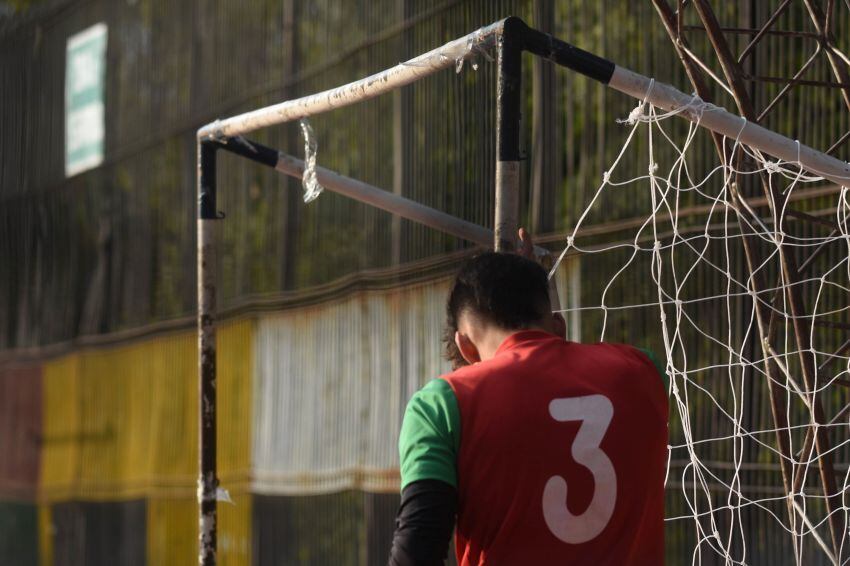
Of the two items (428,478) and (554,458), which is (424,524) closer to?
(428,478)

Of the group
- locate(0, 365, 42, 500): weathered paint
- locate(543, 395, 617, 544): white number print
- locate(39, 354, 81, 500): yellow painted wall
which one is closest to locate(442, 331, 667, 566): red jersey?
locate(543, 395, 617, 544): white number print

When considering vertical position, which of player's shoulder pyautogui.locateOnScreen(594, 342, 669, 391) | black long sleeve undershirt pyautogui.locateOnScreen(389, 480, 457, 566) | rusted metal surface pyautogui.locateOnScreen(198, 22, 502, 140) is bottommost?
black long sleeve undershirt pyautogui.locateOnScreen(389, 480, 457, 566)

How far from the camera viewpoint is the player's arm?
277 centimetres

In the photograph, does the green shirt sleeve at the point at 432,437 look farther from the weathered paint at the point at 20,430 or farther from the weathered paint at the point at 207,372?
the weathered paint at the point at 20,430

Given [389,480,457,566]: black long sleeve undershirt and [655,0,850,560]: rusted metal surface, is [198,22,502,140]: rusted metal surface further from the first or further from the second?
A: [389,480,457,566]: black long sleeve undershirt

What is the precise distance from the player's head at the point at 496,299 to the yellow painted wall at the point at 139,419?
22.1 feet

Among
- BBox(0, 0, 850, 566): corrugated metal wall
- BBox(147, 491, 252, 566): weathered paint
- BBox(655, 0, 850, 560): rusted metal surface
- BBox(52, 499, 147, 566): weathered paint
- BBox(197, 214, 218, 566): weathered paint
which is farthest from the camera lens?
BBox(52, 499, 147, 566): weathered paint

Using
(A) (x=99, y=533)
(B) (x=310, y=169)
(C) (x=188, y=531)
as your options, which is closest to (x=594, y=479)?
(B) (x=310, y=169)

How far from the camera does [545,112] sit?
6.94 m

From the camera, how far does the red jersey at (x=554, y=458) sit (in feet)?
9.40

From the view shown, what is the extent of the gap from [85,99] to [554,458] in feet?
36.2

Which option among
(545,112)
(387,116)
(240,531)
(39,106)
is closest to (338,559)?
(240,531)

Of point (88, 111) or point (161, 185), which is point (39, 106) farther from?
point (161, 185)

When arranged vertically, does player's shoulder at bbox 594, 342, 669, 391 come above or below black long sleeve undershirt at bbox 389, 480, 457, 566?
above
